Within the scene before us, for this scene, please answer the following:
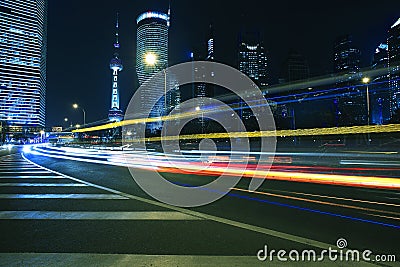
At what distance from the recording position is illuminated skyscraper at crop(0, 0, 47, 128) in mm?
163250

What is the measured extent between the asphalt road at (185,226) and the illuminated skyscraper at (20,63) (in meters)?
179

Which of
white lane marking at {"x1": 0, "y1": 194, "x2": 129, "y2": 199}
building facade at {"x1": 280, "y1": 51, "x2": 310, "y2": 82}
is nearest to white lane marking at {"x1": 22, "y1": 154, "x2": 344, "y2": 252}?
white lane marking at {"x1": 0, "y1": 194, "x2": 129, "y2": 199}

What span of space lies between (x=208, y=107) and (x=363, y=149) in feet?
80.8

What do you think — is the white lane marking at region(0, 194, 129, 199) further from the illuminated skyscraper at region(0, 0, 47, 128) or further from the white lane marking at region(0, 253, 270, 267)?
the illuminated skyscraper at region(0, 0, 47, 128)

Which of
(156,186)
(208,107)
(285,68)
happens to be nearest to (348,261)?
(156,186)

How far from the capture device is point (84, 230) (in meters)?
5.60

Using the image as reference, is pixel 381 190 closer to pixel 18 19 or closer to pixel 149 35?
pixel 149 35

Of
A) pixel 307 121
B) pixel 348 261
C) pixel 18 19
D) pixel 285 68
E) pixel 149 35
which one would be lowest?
pixel 348 261

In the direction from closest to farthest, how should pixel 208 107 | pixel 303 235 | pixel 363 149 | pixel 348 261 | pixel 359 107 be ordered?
pixel 348 261 < pixel 303 235 < pixel 363 149 < pixel 208 107 < pixel 359 107

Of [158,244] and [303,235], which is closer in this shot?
[158,244]

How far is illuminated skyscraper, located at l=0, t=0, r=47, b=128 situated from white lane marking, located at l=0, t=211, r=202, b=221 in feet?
587

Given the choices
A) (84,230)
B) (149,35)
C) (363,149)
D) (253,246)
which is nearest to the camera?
(253,246)

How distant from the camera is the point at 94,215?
6.65 metres

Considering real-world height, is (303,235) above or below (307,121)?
below
